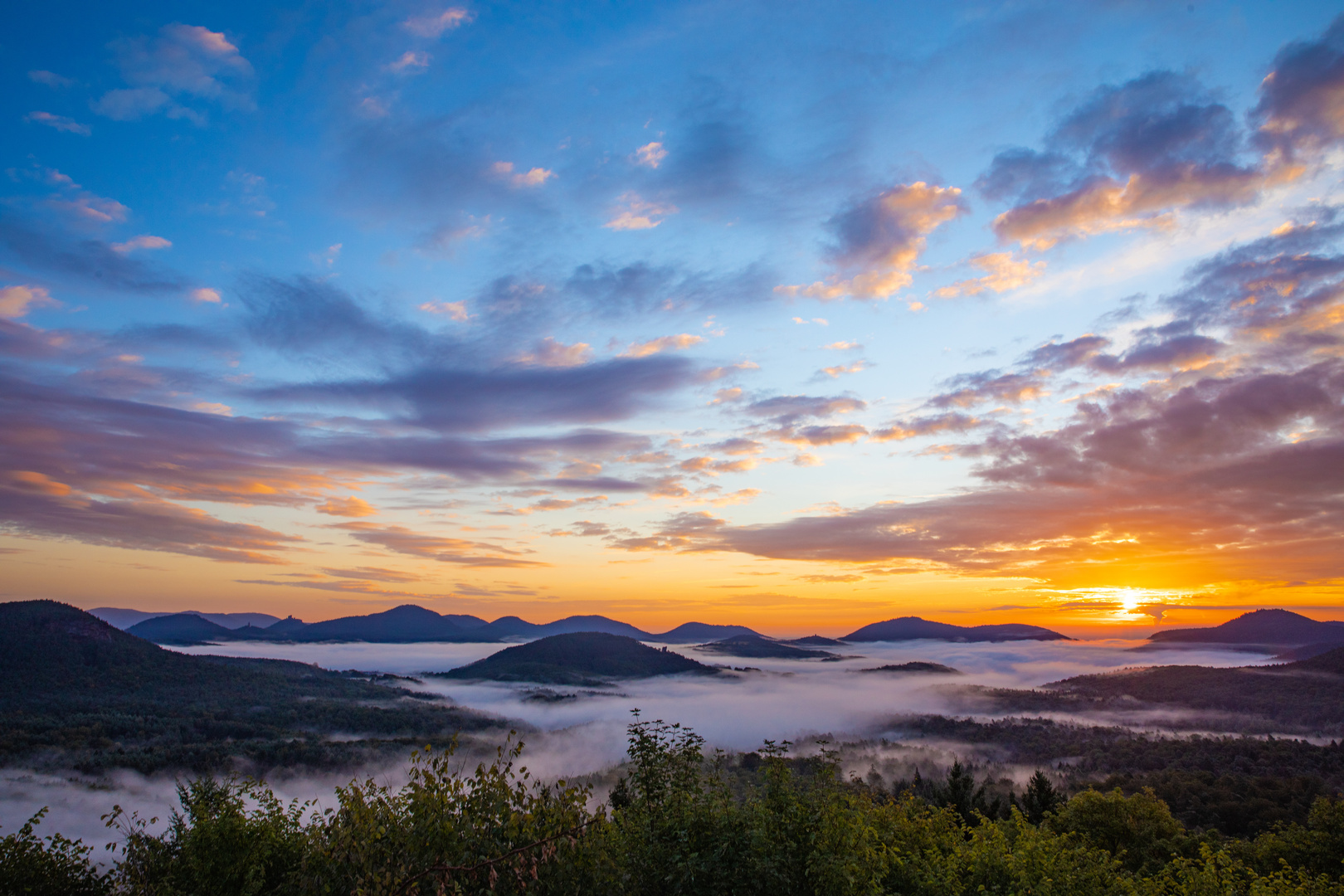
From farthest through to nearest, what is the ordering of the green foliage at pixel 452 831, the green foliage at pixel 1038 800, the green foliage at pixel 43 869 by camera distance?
1. the green foliage at pixel 1038 800
2. the green foliage at pixel 43 869
3. the green foliage at pixel 452 831

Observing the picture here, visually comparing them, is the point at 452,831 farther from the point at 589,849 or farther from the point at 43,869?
the point at 43,869

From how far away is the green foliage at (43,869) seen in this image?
3244 centimetres

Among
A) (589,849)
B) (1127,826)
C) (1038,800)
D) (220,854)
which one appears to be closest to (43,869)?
(220,854)

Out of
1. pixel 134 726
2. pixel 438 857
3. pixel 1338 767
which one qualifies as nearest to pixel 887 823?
pixel 438 857

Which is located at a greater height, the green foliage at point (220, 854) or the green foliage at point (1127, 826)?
the green foliage at point (220, 854)

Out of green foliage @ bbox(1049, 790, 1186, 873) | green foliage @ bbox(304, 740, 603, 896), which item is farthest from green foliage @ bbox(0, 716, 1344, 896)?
green foliage @ bbox(1049, 790, 1186, 873)

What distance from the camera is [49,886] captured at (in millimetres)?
33125

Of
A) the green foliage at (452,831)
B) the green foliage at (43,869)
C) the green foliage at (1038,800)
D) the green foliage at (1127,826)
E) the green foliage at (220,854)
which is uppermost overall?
the green foliage at (452,831)

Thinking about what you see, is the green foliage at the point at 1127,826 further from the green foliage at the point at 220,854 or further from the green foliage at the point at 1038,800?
the green foliage at the point at 220,854

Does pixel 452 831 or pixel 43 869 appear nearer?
pixel 452 831

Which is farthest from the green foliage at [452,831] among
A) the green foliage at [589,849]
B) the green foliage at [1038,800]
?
the green foliage at [1038,800]

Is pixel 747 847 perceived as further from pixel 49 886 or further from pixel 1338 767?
pixel 1338 767

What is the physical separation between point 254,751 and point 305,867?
173 meters

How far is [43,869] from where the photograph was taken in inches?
1339
